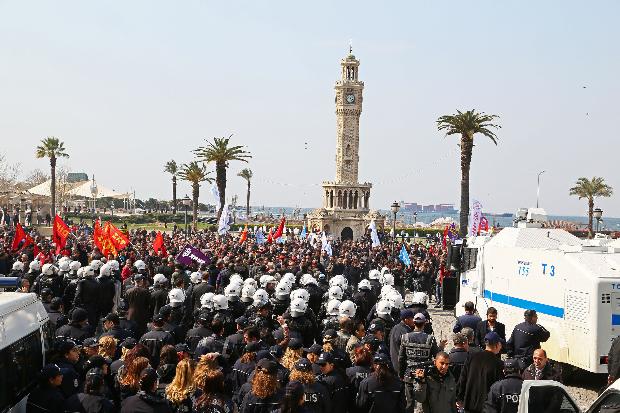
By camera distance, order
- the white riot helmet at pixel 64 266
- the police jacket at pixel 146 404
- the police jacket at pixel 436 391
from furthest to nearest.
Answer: the white riot helmet at pixel 64 266
the police jacket at pixel 436 391
the police jacket at pixel 146 404

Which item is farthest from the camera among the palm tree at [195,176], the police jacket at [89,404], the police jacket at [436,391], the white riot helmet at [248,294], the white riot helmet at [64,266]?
the palm tree at [195,176]

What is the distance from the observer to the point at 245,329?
11.1 meters

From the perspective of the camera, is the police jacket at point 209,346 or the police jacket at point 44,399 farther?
the police jacket at point 209,346

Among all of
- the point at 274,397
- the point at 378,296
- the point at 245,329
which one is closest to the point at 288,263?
the point at 378,296

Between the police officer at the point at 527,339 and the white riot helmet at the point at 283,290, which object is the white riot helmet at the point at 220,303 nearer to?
the white riot helmet at the point at 283,290

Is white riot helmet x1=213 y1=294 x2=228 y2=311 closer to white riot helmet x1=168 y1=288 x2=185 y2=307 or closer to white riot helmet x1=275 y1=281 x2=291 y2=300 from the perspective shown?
white riot helmet x1=168 y1=288 x2=185 y2=307

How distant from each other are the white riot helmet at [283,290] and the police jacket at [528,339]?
15.2ft

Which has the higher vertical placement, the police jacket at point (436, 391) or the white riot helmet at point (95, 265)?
the white riot helmet at point (95, 265)

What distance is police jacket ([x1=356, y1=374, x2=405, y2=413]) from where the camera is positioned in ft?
30.3

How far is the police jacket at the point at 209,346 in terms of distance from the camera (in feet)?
33.7

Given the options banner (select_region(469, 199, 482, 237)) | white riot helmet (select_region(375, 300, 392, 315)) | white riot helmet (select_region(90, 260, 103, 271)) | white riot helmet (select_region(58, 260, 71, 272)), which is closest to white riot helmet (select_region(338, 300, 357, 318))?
white riot helmet (select_region(375, 300, 392, 315))

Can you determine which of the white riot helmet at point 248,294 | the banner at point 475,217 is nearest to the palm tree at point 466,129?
the banner at point 475,217

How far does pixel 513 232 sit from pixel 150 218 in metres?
92.6

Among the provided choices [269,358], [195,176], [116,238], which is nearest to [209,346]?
[269,358]
